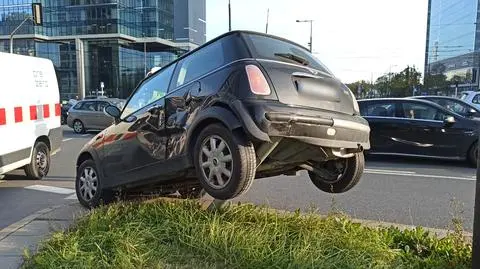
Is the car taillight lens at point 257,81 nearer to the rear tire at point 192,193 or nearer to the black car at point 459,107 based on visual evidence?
the rear tire at point 192,193

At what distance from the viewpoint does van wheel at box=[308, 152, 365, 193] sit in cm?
459

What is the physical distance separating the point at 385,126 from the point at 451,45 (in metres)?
97.9

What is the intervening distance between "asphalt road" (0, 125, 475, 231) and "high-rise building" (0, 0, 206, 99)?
67541 millimetres

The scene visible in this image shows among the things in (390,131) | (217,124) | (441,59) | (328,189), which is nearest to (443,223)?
(328,189)

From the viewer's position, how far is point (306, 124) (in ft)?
12.6

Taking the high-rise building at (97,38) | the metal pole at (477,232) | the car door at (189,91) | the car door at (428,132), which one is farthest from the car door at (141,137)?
the high-rise building at (97,38)

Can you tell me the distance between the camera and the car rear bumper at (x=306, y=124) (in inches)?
145

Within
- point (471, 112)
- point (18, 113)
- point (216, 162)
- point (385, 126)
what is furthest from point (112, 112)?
point (471, 112)

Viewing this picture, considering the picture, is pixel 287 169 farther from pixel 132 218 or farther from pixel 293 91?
pixel 132 218

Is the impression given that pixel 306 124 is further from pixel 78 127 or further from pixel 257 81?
pixel 78 127

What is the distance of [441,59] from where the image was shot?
101188mm

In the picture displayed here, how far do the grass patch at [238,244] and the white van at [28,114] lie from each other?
396 centimetres

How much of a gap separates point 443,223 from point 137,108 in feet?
13.3

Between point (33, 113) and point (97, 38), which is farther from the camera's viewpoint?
point (97, 38)
